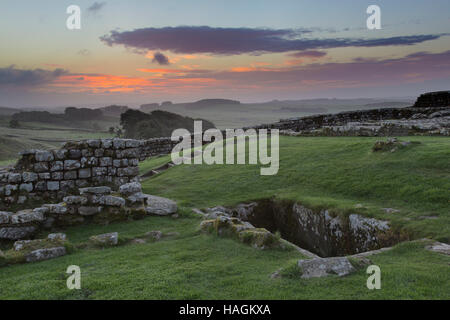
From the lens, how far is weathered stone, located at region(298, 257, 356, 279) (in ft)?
17.8

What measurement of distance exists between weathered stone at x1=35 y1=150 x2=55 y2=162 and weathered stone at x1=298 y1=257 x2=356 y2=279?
31.5ft

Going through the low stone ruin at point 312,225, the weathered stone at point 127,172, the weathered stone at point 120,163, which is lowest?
the low stone ruin at point 312,225

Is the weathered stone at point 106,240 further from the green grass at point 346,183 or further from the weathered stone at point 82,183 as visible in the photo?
the weathered stone at point 82,183

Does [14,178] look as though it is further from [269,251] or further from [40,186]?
[269,251]

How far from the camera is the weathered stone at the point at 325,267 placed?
17.8 feet

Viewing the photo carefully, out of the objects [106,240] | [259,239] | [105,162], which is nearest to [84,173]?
[105,162]

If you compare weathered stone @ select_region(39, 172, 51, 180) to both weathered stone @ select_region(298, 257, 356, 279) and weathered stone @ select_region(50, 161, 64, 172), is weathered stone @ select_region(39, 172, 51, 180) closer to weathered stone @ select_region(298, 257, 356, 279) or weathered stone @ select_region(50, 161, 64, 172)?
weathered stone @ select_region(50, 161, 64, 172)

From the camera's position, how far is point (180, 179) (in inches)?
613

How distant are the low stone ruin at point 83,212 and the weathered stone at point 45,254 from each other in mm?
2161

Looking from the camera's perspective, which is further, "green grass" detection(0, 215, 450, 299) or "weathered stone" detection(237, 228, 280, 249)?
"weathered stone" detection(237, 228, 280, 249)

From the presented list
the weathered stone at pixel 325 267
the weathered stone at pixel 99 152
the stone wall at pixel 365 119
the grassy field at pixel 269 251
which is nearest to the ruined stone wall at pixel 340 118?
the stone wall at pixel 365 119

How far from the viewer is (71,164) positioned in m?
12.1

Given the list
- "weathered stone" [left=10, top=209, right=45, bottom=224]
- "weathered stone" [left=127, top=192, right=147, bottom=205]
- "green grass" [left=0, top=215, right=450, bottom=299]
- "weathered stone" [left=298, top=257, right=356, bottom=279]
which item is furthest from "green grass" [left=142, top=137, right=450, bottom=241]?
"weathered stone" [left=10, top=209, right=45, bottom=224]
